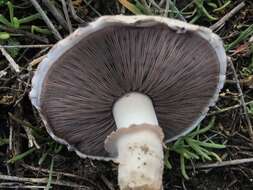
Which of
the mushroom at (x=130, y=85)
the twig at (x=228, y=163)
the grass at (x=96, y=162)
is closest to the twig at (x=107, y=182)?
the grass at (x=96, y=162)

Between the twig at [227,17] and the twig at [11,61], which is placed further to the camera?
the twig at [227,17]

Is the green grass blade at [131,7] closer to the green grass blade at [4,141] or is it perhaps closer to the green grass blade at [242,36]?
the green grass blade at [242,36]

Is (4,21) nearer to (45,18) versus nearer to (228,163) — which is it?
(45,18)

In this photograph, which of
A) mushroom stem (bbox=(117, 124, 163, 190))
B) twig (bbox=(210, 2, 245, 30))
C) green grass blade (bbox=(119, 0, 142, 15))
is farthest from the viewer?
twig (bbox=(210, 2, 245, 30))

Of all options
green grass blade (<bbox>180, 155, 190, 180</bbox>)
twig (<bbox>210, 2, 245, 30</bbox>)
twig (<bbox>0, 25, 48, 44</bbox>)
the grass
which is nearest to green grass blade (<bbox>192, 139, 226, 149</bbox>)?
the grass

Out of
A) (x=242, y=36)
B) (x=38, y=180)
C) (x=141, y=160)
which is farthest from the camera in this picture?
(x=242, y=36)

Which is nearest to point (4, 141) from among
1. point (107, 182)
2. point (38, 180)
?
point (38, 180)

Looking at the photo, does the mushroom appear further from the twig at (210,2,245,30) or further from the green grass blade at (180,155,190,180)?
the twig at (210,2,245,30)
